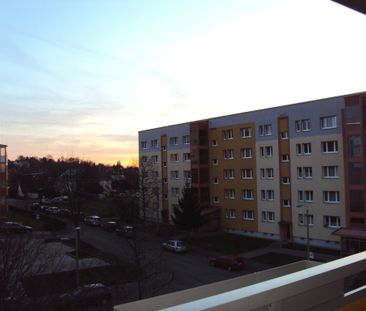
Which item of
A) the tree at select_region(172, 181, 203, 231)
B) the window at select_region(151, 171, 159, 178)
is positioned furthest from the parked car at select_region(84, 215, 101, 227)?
the tree at select_region(172, 181, 203, 231)

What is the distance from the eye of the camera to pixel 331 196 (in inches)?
1217

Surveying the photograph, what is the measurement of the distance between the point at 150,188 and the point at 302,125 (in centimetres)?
1884

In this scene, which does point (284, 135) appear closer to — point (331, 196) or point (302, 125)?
point (302, 125)

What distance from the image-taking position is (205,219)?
3956cm

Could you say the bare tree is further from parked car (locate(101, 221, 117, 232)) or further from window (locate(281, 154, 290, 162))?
window (locate(281, 154, 290, 162))

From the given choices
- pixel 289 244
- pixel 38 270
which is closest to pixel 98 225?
pixel 289 244

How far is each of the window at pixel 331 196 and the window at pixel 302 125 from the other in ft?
15.4

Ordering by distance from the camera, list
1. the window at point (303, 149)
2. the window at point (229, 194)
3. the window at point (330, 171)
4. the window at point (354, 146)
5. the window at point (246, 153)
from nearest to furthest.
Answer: the window at point (354, 146) < the window at point (330, 171) < the window at point (303, 149) < the window at point (246, 153) < the window at point (229, 194)

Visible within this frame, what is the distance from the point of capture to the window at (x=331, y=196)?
30609 millimetres

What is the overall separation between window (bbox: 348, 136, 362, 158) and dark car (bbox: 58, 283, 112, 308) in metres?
19.2

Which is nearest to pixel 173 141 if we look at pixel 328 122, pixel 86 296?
pixel 328 122

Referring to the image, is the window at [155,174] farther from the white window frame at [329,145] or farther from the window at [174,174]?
the white window frame at [329,145]

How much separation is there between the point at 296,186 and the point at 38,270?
976 inches

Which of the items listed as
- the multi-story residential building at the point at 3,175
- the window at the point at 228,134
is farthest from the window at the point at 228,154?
the multi-story residential building at the point at 3,175
